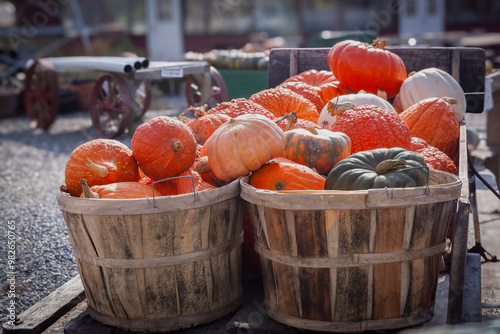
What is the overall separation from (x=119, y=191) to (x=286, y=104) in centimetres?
114

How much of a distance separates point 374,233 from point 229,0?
600 inches

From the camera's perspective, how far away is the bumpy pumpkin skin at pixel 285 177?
1954 millimetres

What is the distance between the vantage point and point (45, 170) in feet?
19.6

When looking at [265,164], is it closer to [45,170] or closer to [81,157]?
[81,157]

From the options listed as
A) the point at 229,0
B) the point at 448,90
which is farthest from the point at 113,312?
the point at 229,0

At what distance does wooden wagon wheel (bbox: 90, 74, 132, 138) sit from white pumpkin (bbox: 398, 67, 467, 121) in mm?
4404

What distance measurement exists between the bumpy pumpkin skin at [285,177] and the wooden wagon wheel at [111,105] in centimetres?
500

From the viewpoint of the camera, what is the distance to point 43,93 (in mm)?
8570

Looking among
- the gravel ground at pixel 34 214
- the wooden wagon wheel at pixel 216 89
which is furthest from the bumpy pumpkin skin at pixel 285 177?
the wooden wagon wheel at pixel 216 89

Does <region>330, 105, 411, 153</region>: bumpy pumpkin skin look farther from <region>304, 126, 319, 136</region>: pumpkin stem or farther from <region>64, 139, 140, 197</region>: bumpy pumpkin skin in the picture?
<region>64, 139, 140, 197</region>: bumpy pumpkin skin

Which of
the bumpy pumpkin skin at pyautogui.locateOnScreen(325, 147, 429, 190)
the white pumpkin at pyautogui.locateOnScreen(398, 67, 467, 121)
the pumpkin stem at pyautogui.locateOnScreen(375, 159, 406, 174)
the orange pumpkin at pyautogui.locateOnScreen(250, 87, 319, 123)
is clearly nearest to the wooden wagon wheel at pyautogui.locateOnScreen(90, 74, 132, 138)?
the orange pumpkin at pyautogui.locateOnScreen(250, 87, 319, 123)

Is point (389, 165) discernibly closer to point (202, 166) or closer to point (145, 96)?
point (202, 166)

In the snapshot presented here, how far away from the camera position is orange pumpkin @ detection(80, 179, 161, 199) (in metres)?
1.87

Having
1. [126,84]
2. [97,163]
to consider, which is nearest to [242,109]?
[97,163]
